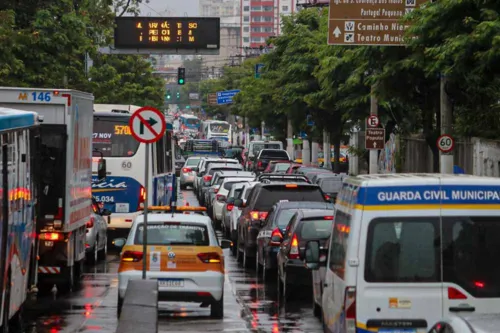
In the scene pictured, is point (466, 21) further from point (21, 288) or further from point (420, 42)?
point (21, 288)

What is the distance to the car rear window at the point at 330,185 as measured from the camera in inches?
1447

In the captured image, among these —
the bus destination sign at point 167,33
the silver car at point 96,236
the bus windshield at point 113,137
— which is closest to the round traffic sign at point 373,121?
the bus windshield at point 113,137

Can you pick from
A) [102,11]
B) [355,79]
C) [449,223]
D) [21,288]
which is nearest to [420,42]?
[355,79]

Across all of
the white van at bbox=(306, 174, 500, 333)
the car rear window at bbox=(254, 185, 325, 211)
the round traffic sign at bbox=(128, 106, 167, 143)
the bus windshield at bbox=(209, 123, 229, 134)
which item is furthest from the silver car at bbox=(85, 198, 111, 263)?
the bus windshield at bbox=(209, 123, 229, 134)

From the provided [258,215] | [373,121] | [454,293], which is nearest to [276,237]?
[258,215]

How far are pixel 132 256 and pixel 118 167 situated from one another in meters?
13.2

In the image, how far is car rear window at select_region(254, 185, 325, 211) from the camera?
25000 mm

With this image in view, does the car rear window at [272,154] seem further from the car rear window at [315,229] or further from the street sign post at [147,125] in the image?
the street sign post at [147,125]

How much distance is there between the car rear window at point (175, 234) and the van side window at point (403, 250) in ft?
24.5

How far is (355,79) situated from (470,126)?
4087mm

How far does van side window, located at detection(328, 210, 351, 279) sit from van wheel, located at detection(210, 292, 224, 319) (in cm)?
575

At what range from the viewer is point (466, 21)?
24922 millimetres

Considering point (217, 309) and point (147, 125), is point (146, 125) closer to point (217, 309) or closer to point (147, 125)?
point (147, 125)

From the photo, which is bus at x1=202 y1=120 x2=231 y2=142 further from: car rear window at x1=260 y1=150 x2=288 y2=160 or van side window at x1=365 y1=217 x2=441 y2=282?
van side window at x1=365 y1=217 x2=441 y2=282
